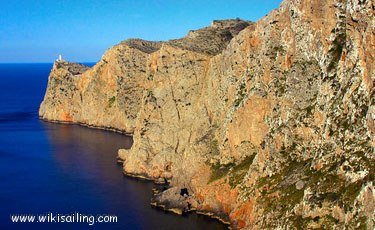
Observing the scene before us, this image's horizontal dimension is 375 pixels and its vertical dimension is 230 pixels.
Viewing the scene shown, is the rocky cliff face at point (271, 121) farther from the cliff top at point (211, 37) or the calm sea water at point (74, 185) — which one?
the calm sea water at point (74, 185)

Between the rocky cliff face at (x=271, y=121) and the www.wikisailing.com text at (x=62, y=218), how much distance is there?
1095cm

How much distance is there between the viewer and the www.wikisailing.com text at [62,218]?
311 feet

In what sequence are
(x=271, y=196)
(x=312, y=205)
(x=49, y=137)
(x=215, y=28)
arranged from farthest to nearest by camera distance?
(x=49, y=137)
(x=215, y=28)
(x=271, y=196)
(x=312, y=205)

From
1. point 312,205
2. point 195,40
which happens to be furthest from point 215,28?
point 312,205

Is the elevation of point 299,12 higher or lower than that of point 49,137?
higher

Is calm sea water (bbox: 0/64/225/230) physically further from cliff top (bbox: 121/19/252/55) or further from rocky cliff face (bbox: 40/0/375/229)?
cliff top (bbox: 121/19/252/55)

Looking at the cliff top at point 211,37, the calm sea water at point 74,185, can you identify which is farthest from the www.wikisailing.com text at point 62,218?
the cliff top at point 211,37

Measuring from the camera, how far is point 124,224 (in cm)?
9188

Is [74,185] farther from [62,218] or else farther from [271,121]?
[271,121]

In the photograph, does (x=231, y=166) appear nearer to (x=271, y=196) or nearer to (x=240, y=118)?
(x=240, y=118)

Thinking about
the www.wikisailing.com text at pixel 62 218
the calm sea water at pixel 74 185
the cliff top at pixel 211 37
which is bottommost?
the www.wikisailing.com text at pixel 62 218

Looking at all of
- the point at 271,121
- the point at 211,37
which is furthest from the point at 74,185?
the point at 211,37

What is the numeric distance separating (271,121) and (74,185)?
144ft

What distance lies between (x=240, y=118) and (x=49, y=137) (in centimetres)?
8713
